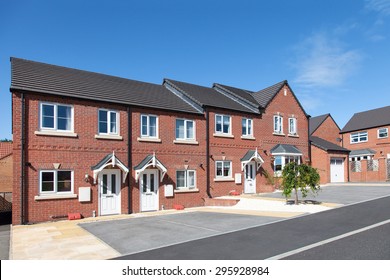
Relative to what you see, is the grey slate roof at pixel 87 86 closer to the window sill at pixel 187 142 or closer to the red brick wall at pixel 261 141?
the window sill at pixel 187 142

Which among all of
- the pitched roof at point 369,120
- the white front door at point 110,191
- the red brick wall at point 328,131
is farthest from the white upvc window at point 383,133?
the white front door at point 110,191

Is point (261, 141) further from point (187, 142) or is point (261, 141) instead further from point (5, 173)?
point (5, 173)

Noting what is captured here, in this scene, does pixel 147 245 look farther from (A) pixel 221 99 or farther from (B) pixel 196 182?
(A) pixel 221 99

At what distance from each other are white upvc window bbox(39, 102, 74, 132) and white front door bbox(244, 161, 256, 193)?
12.5 meters

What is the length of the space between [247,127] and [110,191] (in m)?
11.4

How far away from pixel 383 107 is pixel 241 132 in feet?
92.5

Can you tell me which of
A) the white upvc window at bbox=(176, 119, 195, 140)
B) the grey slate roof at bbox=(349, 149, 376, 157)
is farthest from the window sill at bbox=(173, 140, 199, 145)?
the grey slate roof at bbox=(349, 149, 376, 157)

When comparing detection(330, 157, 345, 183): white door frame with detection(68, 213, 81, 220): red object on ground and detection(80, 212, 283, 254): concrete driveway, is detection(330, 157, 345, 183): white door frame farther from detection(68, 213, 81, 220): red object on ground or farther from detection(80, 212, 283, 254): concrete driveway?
detection(68, 213, 81, 220): red object on ground

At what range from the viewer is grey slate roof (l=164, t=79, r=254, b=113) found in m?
20.8

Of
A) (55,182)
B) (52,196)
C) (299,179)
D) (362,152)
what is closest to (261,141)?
(299,179)

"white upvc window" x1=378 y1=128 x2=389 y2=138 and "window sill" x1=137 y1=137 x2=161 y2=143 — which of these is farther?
"white upvc window" x1=378 y1=128 x2=389 y2=138

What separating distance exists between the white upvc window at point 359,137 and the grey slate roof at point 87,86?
2772 cm

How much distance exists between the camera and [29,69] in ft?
51.5

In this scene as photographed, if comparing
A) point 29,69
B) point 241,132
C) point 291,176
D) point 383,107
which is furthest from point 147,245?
point 383,107
